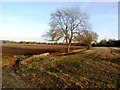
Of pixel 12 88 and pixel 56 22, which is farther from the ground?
pixel 56 22

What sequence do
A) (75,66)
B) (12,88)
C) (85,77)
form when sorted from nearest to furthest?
(12,88)
(85,77)
(75,66)

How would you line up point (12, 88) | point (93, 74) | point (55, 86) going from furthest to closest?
point (93, 74) → point (55, 86) → point (12, 88)

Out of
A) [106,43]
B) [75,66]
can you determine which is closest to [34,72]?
[75,66]

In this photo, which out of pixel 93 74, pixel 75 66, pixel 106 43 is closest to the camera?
pixel 93 74

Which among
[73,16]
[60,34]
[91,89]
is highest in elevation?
[73,16]

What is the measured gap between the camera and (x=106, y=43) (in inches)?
3484

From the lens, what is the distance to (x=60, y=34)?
137ft

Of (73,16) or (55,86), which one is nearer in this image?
(55,86)

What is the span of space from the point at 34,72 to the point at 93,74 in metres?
5.01

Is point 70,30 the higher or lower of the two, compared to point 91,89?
A: higher

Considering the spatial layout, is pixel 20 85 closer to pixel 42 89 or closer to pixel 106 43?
pixel 42 89

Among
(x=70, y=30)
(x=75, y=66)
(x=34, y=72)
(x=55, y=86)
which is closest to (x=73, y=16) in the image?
(x=70, y=30)

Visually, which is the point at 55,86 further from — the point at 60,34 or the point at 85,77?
the point at 60,34

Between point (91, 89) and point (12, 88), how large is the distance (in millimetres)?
5032
